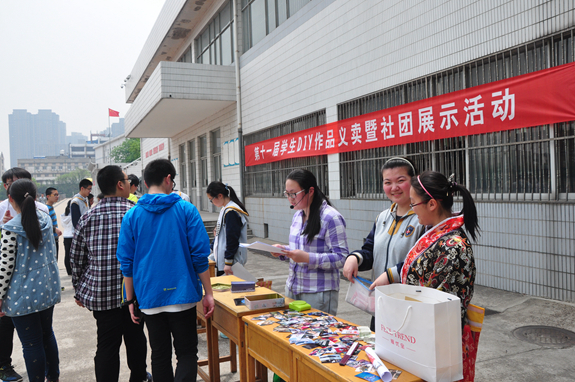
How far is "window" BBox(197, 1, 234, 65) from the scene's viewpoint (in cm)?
1334

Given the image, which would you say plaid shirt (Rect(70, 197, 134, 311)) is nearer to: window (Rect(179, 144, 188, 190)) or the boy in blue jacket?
the boy in blue jacket

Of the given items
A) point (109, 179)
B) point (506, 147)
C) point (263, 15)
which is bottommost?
point (109, 179)

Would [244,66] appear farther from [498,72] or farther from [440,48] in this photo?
[498,72]

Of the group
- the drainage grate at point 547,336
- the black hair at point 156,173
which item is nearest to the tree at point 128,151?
the black hair at point 156,173

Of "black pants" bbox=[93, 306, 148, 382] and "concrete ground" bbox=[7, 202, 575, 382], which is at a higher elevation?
"black pants" bbox=[93, 306, 148, 382]

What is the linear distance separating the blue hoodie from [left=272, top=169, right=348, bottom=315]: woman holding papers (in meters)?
0.62

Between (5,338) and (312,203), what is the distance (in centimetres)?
277

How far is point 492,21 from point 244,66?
331 inches

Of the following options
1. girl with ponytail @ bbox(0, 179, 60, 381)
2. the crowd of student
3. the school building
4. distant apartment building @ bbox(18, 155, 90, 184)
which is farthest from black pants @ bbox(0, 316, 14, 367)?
distant apartment building @ bbox(18, 155, 90, 184)

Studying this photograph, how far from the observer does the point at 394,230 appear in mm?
2418

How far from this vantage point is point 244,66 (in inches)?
489

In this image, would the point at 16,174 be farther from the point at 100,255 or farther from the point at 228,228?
the point at 228,228

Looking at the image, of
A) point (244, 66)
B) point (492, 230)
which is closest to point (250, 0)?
point (244, 66)

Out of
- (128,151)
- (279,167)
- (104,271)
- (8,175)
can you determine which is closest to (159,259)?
(104,271)
